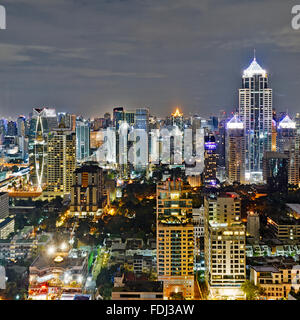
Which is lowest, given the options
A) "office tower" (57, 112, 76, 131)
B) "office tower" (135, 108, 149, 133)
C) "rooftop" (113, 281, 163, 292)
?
"rooftop" (113, 281, 163, 292)

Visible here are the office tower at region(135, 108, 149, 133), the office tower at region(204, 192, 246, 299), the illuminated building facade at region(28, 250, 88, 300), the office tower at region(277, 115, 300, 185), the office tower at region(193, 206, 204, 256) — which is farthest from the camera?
the office tower at region(135, 108, 149, 133)

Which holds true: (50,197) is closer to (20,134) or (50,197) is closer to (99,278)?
(20,134)

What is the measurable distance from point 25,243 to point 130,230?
137 centimetres

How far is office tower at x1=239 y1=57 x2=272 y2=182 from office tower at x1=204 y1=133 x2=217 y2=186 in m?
0.82

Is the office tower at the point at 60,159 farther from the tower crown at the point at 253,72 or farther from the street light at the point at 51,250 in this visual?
the tower crown at the point at 253,72

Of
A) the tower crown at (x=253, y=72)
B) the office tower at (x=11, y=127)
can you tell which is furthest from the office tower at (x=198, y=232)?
the tower crown at (x=253, y=72)

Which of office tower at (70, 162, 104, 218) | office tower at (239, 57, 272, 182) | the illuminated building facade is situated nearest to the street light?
the illuminated building facade

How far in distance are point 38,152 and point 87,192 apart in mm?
2404

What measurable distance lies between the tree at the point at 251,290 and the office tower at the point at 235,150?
614 cm

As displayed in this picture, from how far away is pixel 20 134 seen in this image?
317 inches

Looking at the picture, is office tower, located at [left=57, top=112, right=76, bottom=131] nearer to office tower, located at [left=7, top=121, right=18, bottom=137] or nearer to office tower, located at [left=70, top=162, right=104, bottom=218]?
office tower, located at [left=7, top=121, right=18, bottom=137]

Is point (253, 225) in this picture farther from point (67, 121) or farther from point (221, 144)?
point (221, 144)

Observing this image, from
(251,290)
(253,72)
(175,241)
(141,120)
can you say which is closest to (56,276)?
(175,241)

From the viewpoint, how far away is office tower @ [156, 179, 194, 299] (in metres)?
3.60
